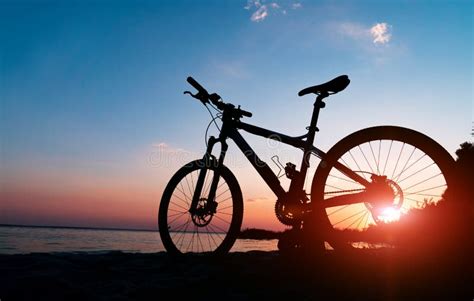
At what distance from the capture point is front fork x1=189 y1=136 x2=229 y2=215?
4.73m

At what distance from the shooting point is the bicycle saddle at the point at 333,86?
13.1 ft

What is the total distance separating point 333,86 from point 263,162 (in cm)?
140

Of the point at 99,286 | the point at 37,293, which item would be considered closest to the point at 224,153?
the point at 99,286

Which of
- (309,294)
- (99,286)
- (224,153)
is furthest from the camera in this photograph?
(224,153)

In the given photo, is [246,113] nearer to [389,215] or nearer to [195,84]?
[195,84]

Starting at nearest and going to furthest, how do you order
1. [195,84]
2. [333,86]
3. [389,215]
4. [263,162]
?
1. [389,215]
2. [333,86]
3. [263,162]
4. [195,84]

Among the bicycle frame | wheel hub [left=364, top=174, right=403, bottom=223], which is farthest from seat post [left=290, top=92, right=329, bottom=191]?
wheel hub [left=364, top=174, right=403, bottom=223]

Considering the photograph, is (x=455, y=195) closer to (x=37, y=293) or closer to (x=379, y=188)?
(x=379, y=188)

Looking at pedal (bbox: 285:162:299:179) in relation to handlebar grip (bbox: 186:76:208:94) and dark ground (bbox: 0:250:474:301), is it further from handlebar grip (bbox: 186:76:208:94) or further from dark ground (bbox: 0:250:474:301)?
handlebar grip (bbox: 186:76:208:94)

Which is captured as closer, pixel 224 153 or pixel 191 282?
pixel 191 282

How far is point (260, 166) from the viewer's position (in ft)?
15.0

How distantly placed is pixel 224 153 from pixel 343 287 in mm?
2654

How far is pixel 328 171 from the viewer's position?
12.6 ft

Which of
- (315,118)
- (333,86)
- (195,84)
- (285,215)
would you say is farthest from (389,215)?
(195,84)
